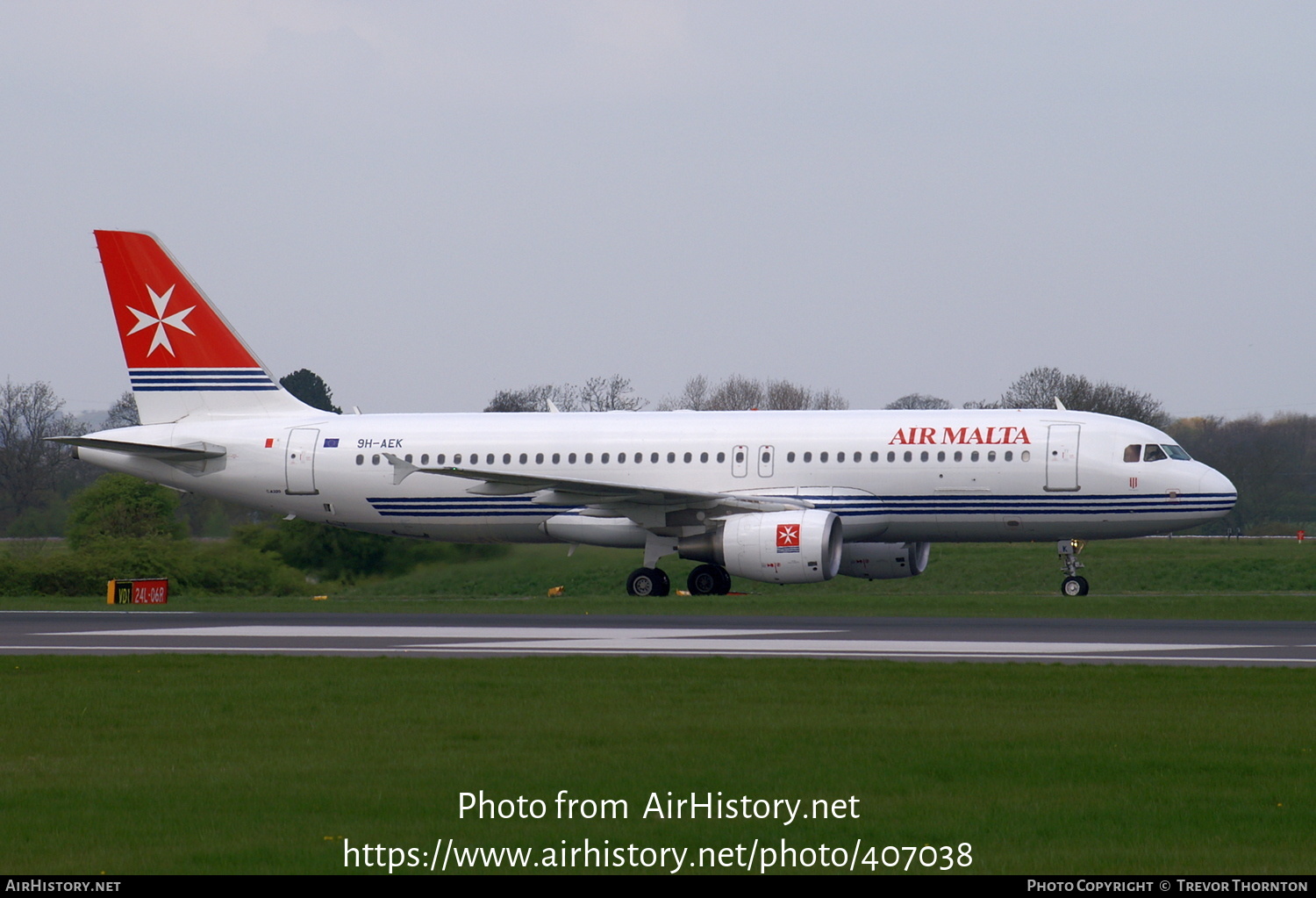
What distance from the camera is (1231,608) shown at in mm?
26281

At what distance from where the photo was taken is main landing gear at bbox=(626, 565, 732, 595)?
32156 millimetres

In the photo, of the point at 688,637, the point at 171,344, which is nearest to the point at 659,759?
the point at 688,637

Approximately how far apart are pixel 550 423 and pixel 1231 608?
47.4 ft

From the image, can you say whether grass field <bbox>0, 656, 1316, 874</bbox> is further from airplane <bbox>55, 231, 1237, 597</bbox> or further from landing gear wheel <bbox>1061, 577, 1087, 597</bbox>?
landing gear wheel <bbox>1061, 577, 1087, 597</bbox>

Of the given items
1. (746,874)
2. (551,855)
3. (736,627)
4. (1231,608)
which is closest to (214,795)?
(551,855)

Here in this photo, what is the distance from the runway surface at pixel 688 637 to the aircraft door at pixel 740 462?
7048mm

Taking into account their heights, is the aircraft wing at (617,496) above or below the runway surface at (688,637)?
above

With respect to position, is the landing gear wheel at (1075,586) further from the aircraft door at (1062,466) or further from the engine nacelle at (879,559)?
the engine nacelle at (879,559)

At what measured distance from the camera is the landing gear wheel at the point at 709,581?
1286 inches

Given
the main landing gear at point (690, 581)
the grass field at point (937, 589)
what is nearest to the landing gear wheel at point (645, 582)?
the main landing gear at point (690, 581)

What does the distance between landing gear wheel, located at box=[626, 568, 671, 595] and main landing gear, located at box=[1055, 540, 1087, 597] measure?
7.81 meters

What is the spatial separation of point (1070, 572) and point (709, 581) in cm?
717

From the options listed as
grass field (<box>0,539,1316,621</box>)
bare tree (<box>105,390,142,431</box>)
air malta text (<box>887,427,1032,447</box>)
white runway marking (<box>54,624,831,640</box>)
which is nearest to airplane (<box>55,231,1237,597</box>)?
air malta text (<box>887,427,1032,447</box>)

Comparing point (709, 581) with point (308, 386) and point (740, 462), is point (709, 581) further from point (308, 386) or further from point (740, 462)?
point (308, 386)
